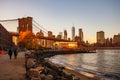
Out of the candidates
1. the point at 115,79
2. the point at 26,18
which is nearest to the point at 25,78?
the point at 115,79

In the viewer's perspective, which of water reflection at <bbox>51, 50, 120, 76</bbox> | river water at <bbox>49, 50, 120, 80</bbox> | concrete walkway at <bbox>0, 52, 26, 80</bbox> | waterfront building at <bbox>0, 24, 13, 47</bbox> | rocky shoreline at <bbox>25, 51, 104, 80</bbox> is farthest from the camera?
waterfront building at <bbox>0, 24, 13, 47</bbox>

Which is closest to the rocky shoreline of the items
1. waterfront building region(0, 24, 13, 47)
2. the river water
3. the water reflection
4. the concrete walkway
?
the concrete walkway

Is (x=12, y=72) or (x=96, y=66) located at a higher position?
(x=12, y=72)

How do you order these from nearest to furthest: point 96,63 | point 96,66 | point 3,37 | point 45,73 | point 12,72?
point 45,73, point 12,72, point 96,66, point 96,63, point 3,37

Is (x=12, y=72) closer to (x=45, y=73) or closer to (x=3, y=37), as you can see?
(x=45, y=73)

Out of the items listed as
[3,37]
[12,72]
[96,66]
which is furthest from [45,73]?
[3,37]

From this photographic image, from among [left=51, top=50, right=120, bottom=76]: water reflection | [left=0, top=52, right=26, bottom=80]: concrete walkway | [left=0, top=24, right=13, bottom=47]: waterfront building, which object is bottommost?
[left=51, top=50, right=120, bottom=76]: water reflection

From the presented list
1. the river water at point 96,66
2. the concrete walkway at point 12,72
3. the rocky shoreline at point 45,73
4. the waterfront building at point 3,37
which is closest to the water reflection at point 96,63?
the river water at point 96,66

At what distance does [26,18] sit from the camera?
13550 cm

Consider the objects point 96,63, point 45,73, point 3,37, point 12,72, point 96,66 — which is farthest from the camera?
point 3,37

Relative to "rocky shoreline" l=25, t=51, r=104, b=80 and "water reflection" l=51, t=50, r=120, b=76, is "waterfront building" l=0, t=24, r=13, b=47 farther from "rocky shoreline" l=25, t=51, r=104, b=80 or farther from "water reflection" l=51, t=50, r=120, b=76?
"rocky shoreline" l=25, t=51, r=104, b=80

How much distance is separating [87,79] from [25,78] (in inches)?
441

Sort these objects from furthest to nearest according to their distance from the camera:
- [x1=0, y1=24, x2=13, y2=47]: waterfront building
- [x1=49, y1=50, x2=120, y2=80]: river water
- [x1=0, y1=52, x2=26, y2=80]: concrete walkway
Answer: [x1=0, y1=24, x2=13, y2=47]: waterfront building → [x1=49, y1=50, x2=120, y2=80]: river water → [x1=0, y1=52, x2=26, y2=80]: concrete walkway

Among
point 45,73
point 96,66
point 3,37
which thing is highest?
point 3,37
